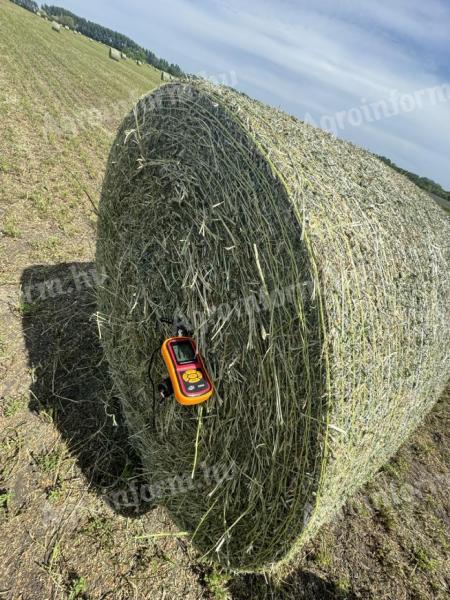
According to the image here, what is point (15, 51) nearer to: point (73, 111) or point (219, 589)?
point (73, 111)

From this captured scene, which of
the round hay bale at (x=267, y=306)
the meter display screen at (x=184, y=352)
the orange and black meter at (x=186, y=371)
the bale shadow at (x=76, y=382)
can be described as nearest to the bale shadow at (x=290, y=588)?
the round hay bale at (x=267, y=306)

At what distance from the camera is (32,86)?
12.7m

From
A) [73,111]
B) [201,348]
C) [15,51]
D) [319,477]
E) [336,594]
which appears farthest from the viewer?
[15,51]

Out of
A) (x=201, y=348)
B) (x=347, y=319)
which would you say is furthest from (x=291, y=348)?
(x=201, y=348)

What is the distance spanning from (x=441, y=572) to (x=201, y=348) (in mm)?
2591

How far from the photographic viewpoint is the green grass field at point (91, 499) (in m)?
2.48

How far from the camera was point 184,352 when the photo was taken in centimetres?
243

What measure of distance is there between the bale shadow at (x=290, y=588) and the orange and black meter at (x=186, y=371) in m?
1.34

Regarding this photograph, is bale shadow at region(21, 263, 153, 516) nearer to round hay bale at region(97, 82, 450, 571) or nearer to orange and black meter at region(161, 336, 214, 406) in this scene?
round hay bale at region(97, 82, 450, 571)

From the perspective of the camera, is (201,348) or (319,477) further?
(201,348)

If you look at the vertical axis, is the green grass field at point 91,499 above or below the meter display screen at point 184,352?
below

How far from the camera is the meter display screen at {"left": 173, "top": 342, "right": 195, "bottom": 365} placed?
2379 millimetres

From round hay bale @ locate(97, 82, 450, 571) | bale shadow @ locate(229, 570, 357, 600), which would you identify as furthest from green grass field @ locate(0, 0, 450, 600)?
round hay bale @ locate(97, 82, 450, 571)

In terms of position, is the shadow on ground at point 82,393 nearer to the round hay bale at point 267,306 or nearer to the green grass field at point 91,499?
the green grass field at point 91,499
